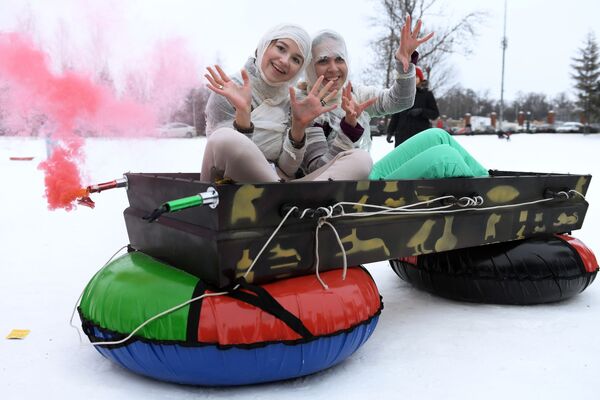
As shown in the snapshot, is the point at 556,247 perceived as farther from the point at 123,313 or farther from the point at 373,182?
the point at 123,313

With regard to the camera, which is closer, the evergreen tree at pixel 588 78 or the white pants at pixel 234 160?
the white pants at pixel 234 160

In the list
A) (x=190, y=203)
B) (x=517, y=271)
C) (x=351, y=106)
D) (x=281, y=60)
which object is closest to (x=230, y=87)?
(x=281, y=60)

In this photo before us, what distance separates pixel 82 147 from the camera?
2301mm

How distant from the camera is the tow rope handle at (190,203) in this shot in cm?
148

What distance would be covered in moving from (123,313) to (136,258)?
318 millimetres

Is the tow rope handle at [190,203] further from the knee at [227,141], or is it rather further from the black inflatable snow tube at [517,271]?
the black inflatable snow tube at [517,271]

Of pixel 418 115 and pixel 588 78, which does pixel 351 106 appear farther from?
pixel 588 78

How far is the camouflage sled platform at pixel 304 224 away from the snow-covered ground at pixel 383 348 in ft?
1.20

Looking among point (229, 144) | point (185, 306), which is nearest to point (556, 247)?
point (229, 144)

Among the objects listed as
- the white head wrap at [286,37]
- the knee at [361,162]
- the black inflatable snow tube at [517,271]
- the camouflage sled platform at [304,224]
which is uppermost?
the white head wrap at [286,37]

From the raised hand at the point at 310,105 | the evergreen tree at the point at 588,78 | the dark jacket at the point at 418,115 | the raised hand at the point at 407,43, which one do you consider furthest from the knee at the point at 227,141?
the evergreen tree at the point at 588,78

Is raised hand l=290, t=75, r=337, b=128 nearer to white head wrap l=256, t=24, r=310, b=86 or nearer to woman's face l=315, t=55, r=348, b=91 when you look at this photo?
white head wrap l=256, t=24, r=310, b=86

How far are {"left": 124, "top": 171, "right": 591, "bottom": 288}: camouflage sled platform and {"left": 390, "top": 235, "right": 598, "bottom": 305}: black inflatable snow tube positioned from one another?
11cm

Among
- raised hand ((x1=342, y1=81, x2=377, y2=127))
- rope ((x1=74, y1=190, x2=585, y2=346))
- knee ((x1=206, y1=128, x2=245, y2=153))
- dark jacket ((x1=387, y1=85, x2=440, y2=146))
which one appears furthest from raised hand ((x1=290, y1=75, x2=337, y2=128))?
dark jacket ((x1=387, y1=85, x2=440, y2=146))
